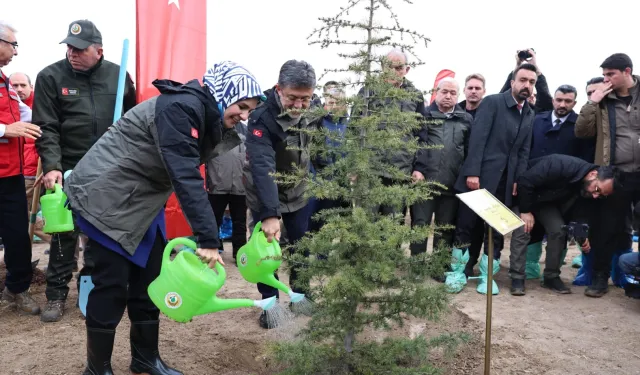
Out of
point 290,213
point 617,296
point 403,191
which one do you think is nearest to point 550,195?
point 617,296

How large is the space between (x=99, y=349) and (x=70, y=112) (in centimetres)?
195

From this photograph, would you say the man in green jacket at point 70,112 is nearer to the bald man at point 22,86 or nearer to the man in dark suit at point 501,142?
the bald man at point 22,86

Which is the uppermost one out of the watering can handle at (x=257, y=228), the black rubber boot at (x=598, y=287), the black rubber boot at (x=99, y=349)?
the watering can handle at (x=257, y=228)

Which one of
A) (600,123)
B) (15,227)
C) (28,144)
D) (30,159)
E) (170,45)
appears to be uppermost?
(170,45)

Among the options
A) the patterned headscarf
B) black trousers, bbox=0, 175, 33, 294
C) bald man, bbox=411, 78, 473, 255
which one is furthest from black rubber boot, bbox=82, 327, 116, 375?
bald man, bbox=411, 78, 473, 255

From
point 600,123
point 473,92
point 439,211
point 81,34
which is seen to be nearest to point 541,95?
point 473,92

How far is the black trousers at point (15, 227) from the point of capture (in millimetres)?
3771

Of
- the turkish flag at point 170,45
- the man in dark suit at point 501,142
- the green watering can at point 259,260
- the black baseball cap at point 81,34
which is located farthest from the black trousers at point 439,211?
the black baseball cap at point 81,34

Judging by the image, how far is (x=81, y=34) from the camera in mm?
3582

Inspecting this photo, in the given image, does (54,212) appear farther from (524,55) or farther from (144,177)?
(524,55)

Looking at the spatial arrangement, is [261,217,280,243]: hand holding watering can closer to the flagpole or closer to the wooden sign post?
the wooden sign post

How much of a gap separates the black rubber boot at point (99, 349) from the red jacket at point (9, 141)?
1823mm

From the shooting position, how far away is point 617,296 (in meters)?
4.87

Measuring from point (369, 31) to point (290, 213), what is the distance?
1747 mm
